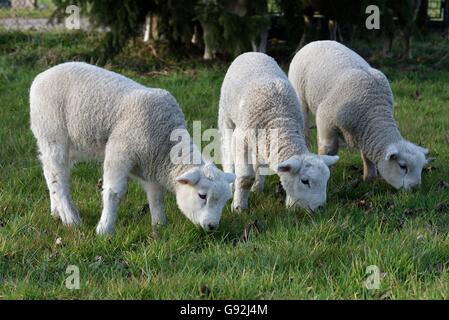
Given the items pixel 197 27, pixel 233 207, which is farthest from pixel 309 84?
pixel 197 27

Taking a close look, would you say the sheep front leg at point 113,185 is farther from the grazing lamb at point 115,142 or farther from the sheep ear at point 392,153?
the sheep ear at point 392,153

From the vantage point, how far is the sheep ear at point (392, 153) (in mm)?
5250

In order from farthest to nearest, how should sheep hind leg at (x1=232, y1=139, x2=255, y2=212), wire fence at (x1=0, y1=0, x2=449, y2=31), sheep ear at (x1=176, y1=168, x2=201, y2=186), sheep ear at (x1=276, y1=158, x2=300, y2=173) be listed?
1. wire fence at (x1=0, y1=0, x2=449, y2=31)
2. sheep hind leg at (x1=232, y1=139, x2=255, y2=212)
3. sheep ear at (x1=276, y1=158, x2=300, y2=173)
4. sheep ear at (x1=176, y1=168, x2=201, y2=186)

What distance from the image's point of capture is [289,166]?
464 centimetres

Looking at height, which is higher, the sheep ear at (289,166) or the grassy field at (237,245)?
the sheep ear at (289,166)

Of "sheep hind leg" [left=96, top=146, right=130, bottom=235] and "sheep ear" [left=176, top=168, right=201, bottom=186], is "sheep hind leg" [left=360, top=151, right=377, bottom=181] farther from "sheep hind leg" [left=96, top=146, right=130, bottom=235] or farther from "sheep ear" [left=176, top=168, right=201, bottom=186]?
"sheep hind leg" [left=96, top=146, right=130, bottom=235]

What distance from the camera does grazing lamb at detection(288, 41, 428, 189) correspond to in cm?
535

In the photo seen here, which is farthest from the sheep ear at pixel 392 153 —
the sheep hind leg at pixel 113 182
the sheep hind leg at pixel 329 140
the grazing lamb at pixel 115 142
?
the sheep hind leg at pixel 113 182

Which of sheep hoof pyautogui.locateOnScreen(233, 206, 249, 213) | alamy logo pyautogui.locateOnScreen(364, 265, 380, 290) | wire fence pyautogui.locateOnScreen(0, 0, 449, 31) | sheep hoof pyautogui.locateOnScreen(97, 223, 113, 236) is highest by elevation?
wire fence pyautogui.locateOnScreen(0, 0, 449, 31)

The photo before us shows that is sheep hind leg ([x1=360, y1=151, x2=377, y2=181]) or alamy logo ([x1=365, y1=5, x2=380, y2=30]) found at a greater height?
alamy logo ([x1=365, y1=5, x2=380, y2=30])

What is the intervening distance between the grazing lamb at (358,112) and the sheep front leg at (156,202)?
6.08 feet

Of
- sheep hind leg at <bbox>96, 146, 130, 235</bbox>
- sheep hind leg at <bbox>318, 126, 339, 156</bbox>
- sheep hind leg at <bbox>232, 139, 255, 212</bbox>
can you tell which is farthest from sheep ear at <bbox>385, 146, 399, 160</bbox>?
sheep hind leg at <bbox>96, 146, 130, 235</bbox>

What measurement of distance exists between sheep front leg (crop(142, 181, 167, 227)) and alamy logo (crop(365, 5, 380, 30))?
19.0ft

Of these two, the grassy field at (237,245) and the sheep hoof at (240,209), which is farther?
the sheep hoof at (240,209)
